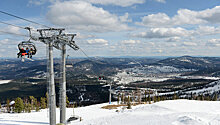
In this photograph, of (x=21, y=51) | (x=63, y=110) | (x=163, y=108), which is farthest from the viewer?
(x=163, y=108)

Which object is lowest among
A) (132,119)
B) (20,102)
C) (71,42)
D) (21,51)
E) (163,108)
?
(20,102)

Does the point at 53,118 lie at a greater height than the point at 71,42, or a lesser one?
lesser

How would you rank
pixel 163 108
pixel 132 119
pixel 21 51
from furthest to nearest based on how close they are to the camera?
pixel 163 108
pixel 132 119
pixel 21 51

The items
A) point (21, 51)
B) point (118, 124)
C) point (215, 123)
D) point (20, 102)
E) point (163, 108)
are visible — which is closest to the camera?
point (21, 51)

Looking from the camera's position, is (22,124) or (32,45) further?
(22,124)

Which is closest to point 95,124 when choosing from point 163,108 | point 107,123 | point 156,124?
point 107,123

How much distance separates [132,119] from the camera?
24.4 metres

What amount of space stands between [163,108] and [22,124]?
93.4 ft

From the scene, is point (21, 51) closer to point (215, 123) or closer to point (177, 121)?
point (177, 121)

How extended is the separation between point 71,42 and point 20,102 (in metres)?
56.9

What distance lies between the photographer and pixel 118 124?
2250cm

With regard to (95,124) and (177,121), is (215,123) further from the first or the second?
(95,124)

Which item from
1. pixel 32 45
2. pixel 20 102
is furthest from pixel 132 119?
pixel 20 102

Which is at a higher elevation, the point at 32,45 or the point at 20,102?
the point at 32,45
